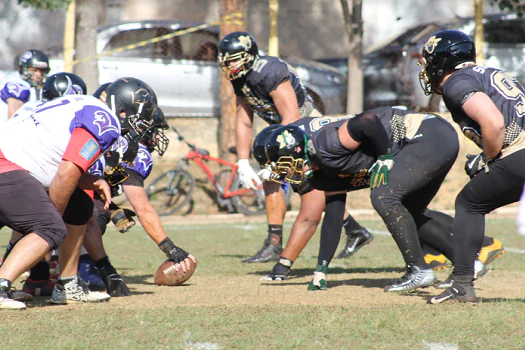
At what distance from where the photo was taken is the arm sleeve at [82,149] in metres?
4.95

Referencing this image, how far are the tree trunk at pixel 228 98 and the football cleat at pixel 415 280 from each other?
31.1 ft

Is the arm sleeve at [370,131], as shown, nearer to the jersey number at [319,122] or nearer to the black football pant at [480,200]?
the jersey number at [319,122]

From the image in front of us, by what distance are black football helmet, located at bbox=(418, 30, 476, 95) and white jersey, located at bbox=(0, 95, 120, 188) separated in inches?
83.8

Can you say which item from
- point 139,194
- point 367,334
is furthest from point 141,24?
point 367,334

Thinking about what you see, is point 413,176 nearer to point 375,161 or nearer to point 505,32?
point 375,161

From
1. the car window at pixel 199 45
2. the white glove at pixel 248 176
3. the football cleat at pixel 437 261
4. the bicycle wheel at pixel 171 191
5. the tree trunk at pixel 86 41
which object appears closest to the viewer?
the football cleat at pixel 437 261

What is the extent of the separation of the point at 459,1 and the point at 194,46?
50.5 ft

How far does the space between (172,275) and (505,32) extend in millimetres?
11716

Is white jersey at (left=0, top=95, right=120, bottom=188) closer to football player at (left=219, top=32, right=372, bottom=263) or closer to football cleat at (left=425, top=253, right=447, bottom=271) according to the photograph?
football player at (left=219, top=32, right=372, bottom=263)

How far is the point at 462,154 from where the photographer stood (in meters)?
15.0

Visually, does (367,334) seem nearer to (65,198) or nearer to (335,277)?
(65,198)

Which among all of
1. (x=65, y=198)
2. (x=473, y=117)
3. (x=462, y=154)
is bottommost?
(x=462, y=154)

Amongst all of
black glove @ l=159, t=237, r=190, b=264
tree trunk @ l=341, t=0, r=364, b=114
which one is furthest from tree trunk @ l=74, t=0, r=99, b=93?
black glove @ l=159, t=237, r=190, b=264

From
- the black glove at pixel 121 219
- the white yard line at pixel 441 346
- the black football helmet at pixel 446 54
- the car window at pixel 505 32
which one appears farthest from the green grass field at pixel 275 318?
the car window at pixel 505 32
